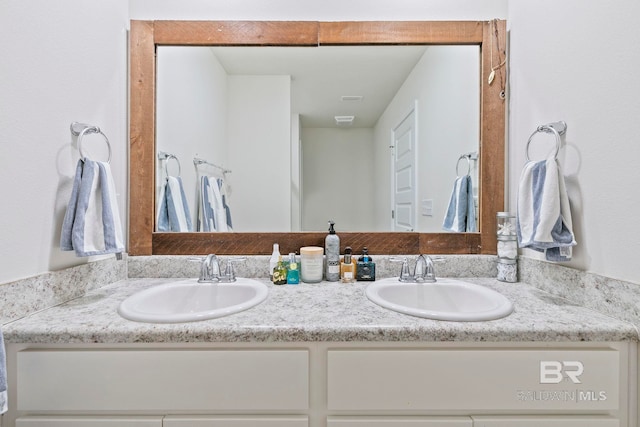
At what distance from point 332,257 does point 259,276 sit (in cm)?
33

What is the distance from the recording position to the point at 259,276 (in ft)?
4.47

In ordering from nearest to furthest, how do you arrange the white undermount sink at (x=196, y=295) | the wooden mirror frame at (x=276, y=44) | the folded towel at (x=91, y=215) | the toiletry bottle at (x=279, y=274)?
the folded towel at (x=91, y=215) < the white undermount sink at (x=196, y=295) < the toiletry bottle at (x=279, y=274) < the wooden mirror frame at (x=276, y=44)

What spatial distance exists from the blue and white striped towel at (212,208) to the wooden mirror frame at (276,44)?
0.04 metres

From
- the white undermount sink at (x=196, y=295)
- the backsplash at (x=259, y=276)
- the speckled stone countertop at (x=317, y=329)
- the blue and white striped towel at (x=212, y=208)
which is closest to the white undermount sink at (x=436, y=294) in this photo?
the backsplash at (x=259, y=276)

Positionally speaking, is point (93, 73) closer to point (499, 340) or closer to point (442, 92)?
point (442, 92)

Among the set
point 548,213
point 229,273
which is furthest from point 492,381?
point 229,273

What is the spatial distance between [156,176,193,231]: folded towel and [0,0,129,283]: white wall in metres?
0.27

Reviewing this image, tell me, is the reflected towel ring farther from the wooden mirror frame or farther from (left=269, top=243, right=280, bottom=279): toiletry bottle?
(left=269, top=243, right=280, bottom=279): toiletry bottle

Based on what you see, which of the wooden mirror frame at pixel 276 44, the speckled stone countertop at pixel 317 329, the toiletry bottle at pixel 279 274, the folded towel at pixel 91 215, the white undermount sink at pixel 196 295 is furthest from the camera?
the wooden mirror frame at pixel 276 44

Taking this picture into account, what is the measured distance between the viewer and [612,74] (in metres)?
0.89

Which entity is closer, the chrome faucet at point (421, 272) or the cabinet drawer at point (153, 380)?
the cabinet drawer at point (153, 380)

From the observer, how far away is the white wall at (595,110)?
84 centimetres

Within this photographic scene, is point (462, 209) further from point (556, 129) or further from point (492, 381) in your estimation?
point (492, 381)

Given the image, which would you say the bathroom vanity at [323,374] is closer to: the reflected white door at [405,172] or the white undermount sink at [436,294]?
Result: the white undermount sink at [436,294]
